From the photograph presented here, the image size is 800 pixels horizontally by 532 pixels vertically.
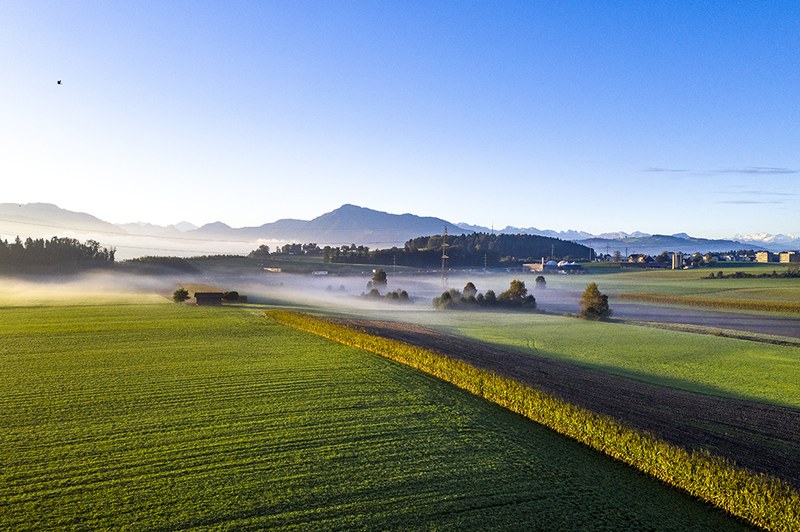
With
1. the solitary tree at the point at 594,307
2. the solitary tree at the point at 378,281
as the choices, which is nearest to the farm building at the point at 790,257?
the solitary tree at the point at 378,281

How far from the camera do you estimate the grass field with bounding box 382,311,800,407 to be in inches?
985

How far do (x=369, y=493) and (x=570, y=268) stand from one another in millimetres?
161097

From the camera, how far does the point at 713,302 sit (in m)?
74.0

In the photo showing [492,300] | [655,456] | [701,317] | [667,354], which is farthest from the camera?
[492,300]

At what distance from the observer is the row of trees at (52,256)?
96875 millimetres

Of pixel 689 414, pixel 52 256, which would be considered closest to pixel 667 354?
pixel 689 414

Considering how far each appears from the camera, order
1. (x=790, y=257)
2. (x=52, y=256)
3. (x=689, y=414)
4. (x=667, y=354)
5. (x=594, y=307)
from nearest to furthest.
Result: 1. (x=689, y=414)
2. (x=667, y=354)
3. (x=594, y=307)
4. (x=52, y=256)
5. (x=790, y=257)

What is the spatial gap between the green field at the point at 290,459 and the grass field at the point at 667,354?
12349 millimetres

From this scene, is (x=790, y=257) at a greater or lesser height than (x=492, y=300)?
greater

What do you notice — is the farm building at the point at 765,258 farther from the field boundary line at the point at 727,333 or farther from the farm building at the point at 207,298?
the farm building at the point at 207,298

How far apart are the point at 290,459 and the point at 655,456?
893 centimetres

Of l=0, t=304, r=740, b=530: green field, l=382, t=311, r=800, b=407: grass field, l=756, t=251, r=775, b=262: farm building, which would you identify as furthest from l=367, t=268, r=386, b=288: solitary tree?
l=756, t=251, r=775, b=262: farm building

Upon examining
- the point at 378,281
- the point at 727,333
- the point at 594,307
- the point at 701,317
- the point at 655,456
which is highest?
the point at 655,456

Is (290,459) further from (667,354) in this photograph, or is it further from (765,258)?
(765,258)
